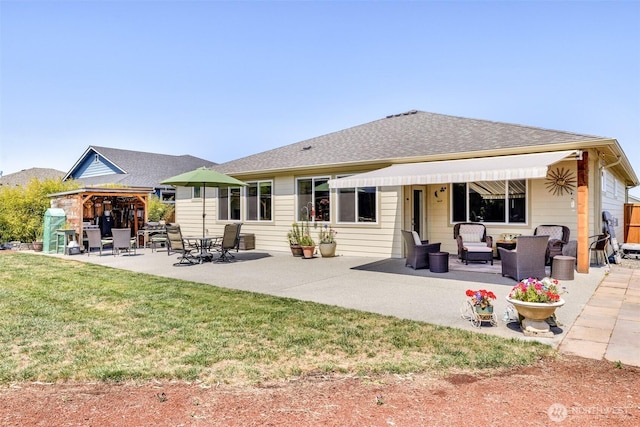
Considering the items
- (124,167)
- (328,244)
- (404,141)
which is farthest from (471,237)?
(124,167)

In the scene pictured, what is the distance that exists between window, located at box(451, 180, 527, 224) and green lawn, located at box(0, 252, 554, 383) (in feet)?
27.0

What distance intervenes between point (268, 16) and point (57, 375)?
12.9m

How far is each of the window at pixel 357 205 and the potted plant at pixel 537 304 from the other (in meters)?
8.34

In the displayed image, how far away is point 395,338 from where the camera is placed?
16.3ft

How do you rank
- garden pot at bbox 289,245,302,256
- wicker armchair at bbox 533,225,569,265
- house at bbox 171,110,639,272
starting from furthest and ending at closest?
garden pot at bbox 289,245,302,256, wicker armchair at bbox 533,225,569,265, house at bbox 171,110,639,272

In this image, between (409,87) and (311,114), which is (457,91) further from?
(311,114)

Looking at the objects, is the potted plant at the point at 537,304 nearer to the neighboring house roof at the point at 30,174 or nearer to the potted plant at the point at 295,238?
the potted plant at the point at 295,238

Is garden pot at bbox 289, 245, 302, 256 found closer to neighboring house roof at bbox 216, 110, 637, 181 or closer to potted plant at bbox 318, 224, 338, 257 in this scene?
potted plant at bbox 318, 224, 338, 257

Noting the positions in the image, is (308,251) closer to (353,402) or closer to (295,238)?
(295,238)

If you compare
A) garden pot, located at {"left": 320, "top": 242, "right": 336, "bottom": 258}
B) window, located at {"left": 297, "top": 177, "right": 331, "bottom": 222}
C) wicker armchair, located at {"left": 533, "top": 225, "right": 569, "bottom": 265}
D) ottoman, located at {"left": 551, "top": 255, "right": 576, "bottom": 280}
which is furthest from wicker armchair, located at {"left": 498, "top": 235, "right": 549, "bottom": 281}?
window, located at {"left": 297, "top": 177, "right": 331, "bottom": 222}

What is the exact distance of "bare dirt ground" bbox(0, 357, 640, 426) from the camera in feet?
9.81

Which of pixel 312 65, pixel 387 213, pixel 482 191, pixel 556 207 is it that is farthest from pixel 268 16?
pixel 556 207

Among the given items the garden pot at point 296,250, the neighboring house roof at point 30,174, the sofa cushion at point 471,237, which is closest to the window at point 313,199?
the garden pot at point 296,250
